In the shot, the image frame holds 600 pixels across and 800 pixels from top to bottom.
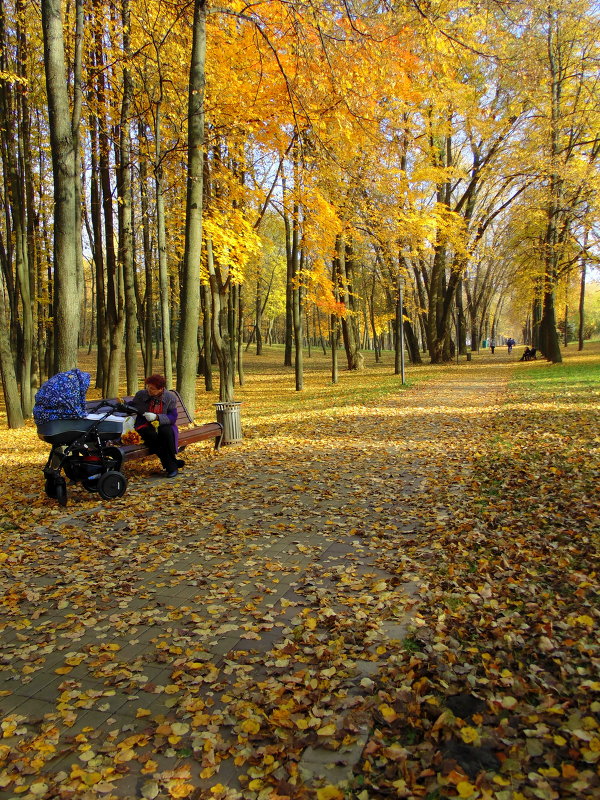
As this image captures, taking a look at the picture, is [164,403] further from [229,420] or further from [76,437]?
[229,420]

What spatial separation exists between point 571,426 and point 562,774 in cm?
829

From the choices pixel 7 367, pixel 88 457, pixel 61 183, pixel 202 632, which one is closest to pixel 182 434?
pixel 88 457

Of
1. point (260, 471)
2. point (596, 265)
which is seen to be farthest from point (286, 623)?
point (596, 265)

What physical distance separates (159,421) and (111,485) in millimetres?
1136

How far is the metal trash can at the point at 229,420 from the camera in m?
10.3

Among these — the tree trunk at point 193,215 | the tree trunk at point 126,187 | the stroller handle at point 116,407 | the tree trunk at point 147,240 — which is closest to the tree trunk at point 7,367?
the tree trunk at point 126,187

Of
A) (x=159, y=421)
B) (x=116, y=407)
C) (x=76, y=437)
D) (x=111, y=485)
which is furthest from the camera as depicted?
(x=159, y=421)

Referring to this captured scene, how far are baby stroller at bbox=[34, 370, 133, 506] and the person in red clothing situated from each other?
57cm

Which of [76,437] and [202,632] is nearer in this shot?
[202,632]

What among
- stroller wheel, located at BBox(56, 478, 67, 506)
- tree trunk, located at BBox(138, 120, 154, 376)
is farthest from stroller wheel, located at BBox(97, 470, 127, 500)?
tree trunk, located at BBox(138, 120, 154, 376)

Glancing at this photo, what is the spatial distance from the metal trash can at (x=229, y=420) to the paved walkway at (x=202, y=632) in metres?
2.68

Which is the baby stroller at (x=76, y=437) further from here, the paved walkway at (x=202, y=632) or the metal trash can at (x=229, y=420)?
the metal trash can at (x=229, y=420)

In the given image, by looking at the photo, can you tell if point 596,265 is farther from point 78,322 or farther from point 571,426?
point 78,322

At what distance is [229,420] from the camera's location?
33.9 ft
